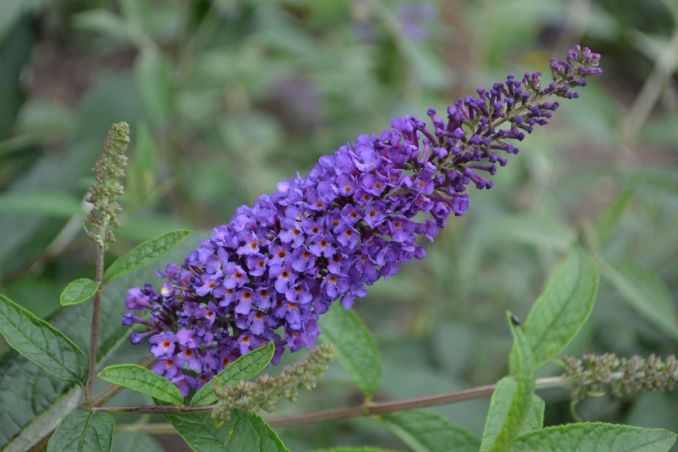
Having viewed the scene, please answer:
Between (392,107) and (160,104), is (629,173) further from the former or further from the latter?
(160,104)

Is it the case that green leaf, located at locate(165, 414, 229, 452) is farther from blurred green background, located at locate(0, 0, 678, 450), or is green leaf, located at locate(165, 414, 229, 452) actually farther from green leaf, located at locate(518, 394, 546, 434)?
blurred green background, located at locate(0, 0, 678, 450)

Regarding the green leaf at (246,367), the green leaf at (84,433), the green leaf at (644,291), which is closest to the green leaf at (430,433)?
the green leaf at (246,367)


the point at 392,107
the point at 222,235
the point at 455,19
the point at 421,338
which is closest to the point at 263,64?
the point at 392,107

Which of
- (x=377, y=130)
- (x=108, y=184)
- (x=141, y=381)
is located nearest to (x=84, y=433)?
(x=141, y=381)

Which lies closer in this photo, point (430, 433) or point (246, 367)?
point (246, 367)

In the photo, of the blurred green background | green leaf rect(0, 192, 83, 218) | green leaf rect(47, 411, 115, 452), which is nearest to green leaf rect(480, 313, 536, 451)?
green leaf rect(47, 411, 115, 452)

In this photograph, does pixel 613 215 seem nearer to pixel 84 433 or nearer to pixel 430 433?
pixel 430 433
